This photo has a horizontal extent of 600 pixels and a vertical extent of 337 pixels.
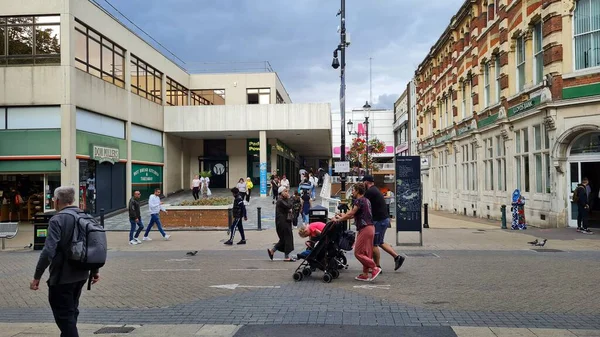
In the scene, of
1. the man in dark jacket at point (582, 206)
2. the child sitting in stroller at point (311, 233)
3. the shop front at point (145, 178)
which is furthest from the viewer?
the shop front at point (145, 178)

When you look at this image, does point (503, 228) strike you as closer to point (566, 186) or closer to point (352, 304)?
point (566, 186)

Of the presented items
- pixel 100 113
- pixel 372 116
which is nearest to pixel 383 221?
pixel 100 113

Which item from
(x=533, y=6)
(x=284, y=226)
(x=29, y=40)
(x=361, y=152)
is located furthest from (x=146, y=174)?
(x=361, y=152)

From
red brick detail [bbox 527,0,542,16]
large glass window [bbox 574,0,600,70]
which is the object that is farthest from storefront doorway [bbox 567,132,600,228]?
red brick detail [bbox 527,0,542,16]

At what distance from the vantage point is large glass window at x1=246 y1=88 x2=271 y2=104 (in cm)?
4328

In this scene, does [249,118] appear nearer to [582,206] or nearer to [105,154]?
[105,154]

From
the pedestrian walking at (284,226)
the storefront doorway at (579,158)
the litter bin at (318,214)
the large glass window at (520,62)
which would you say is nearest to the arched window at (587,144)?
the storefront doorway at (579,158)

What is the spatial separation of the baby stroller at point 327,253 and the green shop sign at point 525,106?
13119mm

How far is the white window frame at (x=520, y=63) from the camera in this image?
2142 cm

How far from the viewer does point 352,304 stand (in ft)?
24.2

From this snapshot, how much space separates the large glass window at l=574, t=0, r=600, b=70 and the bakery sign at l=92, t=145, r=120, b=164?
2148 cm

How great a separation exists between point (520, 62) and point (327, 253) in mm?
16650

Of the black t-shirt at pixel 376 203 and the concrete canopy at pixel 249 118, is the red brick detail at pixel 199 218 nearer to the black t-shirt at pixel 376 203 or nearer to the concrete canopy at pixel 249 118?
the black t-shirt at pixel 376 203

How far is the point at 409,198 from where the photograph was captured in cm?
1384
